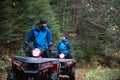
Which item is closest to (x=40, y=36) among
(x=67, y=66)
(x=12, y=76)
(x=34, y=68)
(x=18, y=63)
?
(x=18, y=63)

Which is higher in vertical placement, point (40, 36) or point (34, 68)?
point (40, 36)

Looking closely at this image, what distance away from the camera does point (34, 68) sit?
314 inches

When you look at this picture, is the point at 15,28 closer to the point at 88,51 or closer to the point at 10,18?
the point at 10,18

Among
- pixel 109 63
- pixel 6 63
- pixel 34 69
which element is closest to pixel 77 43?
pixel 109 63

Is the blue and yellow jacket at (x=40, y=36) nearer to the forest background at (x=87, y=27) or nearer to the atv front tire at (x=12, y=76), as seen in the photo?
the atv front tire at (x=12, y=76)

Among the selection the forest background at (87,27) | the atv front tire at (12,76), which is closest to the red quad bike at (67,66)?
the atv front tire at (12,76)

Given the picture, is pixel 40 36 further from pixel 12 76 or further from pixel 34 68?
pixel 12 76

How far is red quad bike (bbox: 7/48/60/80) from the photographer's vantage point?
26.0ft

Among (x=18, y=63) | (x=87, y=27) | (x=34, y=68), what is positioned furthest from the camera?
(x=87, y=27)

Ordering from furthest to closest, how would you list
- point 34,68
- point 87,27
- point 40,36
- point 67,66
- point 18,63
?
point 87,27 < point 67,66 < point 40,36 < point 18,63 < point 34,68

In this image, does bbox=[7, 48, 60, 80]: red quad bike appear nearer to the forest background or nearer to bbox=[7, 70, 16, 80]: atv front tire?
bbox=[7, 70, 16, 80]: atv front tire

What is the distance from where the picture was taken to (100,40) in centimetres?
2717

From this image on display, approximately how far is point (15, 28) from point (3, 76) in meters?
2.14

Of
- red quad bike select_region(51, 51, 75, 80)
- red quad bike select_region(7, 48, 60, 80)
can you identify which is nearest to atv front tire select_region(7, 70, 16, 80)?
red quad bike select_region(7, 48, 60, 80)
